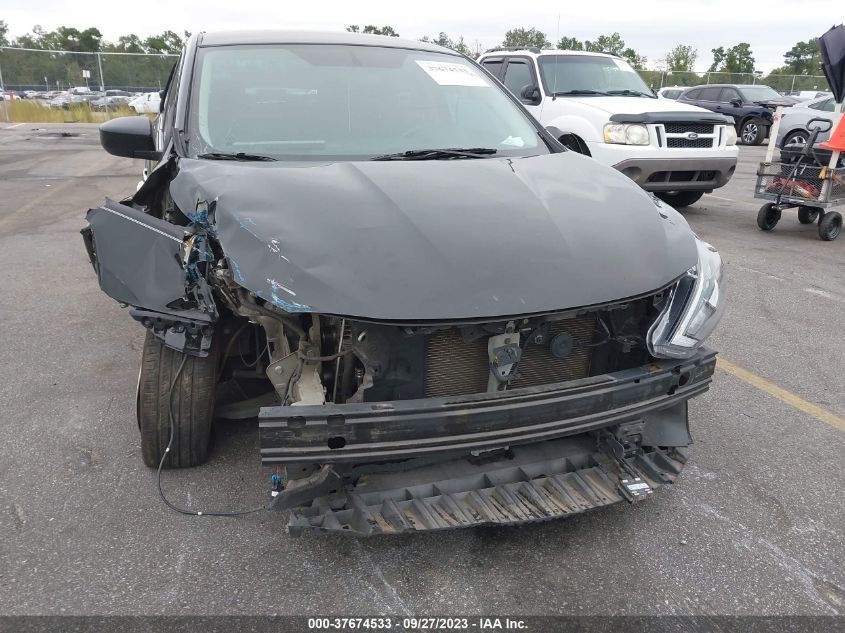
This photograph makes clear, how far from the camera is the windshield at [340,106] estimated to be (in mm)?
3014

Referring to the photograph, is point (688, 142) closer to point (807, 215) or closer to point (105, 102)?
point (807, 215)

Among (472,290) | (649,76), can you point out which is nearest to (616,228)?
(472,290)

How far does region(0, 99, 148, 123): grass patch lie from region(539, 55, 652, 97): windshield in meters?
19.0

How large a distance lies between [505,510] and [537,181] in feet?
4.41

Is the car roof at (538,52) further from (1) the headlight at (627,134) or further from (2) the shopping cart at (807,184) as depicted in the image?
(2) the shopping cart at (807,184)

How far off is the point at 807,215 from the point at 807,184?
3.96ft

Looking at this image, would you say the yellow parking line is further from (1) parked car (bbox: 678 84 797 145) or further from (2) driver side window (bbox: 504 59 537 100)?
(1) parked car (bbox: 678 84 797 145)

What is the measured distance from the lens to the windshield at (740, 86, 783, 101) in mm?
19172

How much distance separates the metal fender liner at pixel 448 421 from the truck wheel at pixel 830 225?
21.9 feet

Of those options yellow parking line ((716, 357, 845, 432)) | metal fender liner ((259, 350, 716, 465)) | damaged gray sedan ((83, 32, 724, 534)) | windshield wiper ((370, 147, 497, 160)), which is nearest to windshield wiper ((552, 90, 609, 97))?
yellow parking line ((716, 357, 845, 432))

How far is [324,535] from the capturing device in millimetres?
2516

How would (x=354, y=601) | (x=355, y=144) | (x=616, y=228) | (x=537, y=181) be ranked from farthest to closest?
(x=355, y=144) → (x=537, y=181) → (x=616, y=228) → (x=354, y=601)

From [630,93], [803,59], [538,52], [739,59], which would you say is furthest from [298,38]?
[803,59]

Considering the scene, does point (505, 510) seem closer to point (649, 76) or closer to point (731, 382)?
point (731, 382)
